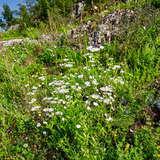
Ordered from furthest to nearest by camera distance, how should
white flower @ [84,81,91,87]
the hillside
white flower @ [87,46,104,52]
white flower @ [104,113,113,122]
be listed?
white flower @ [87,46,104,52] < white flower @ [84,81,91,87] < white flower @ [104,113,113,122] < the hillside

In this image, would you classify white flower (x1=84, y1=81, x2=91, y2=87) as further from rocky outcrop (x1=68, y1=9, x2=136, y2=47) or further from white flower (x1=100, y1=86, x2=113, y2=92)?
rocky outcrop (x1=68, y1=9, x2=136, y2=47)

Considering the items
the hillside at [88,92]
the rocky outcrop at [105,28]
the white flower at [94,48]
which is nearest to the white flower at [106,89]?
the hillside at [88,92]

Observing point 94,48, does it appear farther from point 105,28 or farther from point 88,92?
point 88,92

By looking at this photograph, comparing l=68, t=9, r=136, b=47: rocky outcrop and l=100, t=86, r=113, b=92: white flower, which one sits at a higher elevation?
l=100, t=86, r=113, b=92: white flower

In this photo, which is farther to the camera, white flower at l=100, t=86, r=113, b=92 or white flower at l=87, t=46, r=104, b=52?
white flower at l=87, t=46, r=104, b=52

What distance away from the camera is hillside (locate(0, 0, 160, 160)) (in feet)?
21.8

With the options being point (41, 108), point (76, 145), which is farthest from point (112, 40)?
point (76, 145)

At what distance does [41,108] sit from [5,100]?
106 cm

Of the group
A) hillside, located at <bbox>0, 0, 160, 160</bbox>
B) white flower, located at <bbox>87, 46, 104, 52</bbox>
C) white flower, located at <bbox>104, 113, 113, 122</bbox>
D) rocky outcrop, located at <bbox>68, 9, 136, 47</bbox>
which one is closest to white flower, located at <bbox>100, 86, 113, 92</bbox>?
hillside, located at <bbox>0, 0, 160, 160</bbox>

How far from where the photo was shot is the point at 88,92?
7.69 meters

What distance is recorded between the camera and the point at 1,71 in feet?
31.8

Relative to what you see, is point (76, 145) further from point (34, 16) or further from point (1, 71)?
point (34, 16)

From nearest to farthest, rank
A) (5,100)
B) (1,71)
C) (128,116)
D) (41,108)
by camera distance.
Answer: (128,116) → (41,108) → (5,100) → (1,71)

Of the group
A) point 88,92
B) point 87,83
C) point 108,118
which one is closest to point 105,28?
point 87,83
